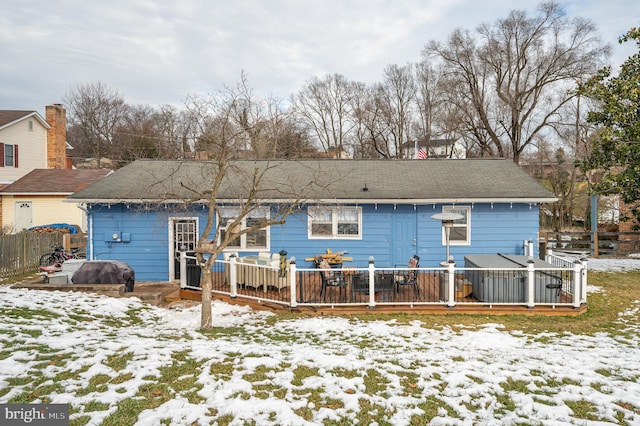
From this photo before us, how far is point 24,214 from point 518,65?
3434 cm

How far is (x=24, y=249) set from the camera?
14.6m

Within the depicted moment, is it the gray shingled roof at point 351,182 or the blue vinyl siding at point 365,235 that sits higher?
the gray shingled roof at point 351,182

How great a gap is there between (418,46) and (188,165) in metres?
25.0

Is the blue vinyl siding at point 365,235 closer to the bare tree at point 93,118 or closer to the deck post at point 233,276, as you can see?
the deck post at point 233,276

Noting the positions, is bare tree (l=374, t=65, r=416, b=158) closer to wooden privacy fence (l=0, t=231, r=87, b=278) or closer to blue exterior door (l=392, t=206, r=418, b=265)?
blue exterior door (l=392, t=206, r=418, b=265)

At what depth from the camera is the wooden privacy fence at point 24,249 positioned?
44.7ft

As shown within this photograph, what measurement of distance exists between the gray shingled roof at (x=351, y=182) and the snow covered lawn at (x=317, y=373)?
4.67m

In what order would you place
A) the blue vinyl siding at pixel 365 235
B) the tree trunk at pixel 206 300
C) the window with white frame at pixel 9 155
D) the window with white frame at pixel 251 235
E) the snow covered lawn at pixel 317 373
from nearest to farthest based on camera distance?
the snow covered lawn at pixel 317 373, the tree trunk at pixel 206 300, the blue vinyl siding at pixel 365 235, the window with white frame at pixel 251 235, the window with white frame at pixel 9 155

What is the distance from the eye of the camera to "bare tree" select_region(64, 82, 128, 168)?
43.5 metres

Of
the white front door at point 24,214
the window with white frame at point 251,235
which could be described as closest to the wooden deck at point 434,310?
the window with white frame at point 251,235

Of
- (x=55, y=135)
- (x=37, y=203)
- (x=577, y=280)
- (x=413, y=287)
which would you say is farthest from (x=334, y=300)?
(x=55, y=135)

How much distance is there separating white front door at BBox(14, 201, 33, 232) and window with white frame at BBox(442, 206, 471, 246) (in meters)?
23.1

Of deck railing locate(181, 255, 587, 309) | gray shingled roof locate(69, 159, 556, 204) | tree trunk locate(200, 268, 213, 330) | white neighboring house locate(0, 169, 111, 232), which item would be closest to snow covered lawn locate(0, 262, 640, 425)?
tree trunk locate(200, 268, 213, 330)

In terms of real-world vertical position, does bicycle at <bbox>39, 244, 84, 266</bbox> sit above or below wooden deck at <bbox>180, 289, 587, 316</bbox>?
above
